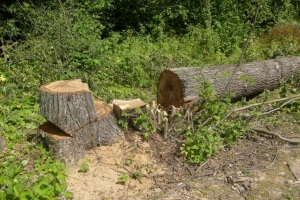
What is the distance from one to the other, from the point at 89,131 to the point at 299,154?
2710mm

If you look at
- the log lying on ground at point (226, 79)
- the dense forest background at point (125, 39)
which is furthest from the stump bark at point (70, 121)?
the dense forest background at point (125, 39)

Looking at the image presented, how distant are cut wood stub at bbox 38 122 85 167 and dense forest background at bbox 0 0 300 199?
0.44 feet

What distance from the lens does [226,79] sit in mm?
6094

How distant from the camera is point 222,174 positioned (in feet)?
14.8

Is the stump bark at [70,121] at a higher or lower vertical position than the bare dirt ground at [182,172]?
higher

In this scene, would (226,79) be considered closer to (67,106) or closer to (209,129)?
(209,129)

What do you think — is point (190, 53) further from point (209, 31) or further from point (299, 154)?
point (299, 154)

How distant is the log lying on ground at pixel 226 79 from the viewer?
5590 millimetres

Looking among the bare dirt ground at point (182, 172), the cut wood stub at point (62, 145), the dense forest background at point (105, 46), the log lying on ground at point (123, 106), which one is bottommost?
the bare dirt ground at point (182, 172)

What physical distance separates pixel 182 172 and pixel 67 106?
60.8 inches

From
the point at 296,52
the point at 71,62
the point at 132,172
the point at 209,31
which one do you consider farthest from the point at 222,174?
the point at 209,31

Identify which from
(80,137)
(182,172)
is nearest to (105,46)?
(80,137)

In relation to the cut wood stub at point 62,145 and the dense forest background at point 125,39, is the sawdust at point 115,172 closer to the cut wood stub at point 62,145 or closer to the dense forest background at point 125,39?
the cut wood stub at point 62,145

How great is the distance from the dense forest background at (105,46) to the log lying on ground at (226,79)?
2.74ft
